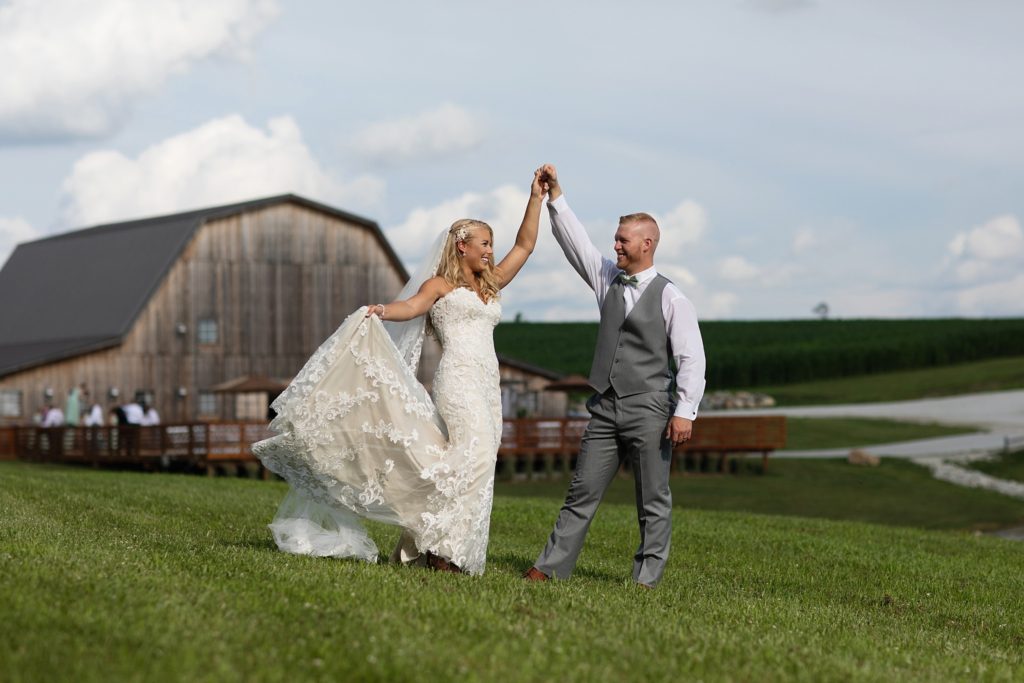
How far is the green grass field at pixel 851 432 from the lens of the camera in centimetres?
5531

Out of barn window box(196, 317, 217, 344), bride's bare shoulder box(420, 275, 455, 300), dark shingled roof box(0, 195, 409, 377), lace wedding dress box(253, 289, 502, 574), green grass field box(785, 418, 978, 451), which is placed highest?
dark shingled roof box(0, 195, 409, 377)

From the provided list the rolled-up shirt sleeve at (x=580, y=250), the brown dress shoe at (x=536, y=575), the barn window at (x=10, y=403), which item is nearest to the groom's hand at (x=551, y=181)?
the rolled-up shirt sleeve at (x=580, y=250)

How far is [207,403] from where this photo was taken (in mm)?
47594

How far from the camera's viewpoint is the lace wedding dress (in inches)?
343

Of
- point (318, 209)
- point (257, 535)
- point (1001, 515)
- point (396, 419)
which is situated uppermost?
point (318, 209)

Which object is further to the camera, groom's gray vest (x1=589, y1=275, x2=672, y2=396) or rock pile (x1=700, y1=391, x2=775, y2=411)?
rock pile (x1=700, y1=391, x2=775, y2=411)

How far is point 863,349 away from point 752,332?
24.6 meters

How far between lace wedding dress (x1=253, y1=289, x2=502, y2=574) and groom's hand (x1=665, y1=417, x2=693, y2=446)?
3.71 ft

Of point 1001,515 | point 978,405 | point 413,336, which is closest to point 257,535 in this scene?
point 413,336

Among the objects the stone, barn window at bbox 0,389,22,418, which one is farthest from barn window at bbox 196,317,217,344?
the stone

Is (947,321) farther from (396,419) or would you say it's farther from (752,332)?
(396,419)

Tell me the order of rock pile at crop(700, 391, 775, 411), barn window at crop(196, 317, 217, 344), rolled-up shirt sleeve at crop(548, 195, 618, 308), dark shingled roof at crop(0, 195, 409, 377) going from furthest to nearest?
1. rock pile at crop(700, 391, 775, 411)
2. barn window at crop(196, 317, 217, 344)
3. dark shingled roof at crop(0, 195, 409, 377)
4. rolled-up shirt sleeve at crop(548, 195, 618, 308)

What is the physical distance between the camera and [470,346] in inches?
351

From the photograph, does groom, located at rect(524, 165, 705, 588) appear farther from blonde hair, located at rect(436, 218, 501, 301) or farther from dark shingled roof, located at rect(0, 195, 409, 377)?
dark shingled roof, located at rect(0, 195, 409, 377)
